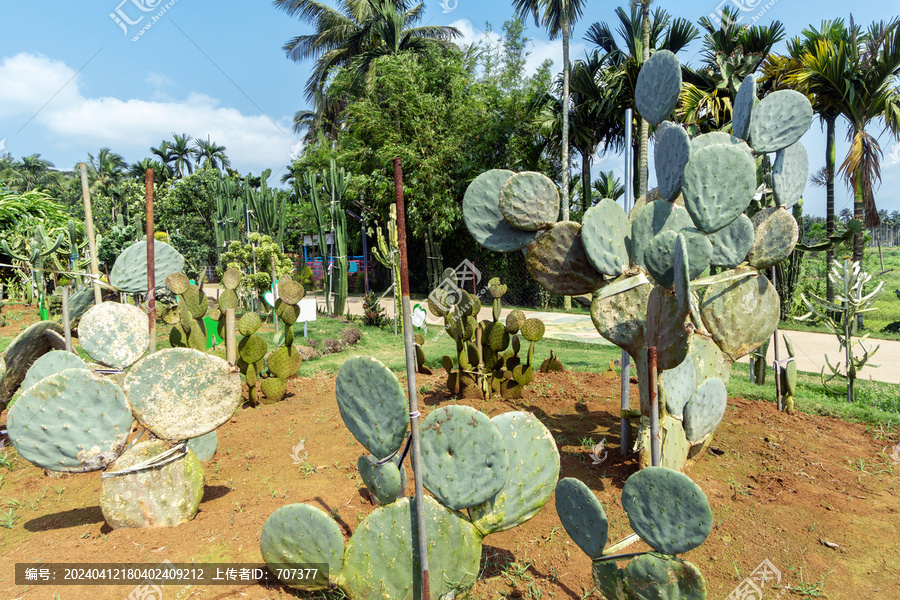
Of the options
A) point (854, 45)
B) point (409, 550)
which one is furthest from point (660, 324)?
point (854, 45)

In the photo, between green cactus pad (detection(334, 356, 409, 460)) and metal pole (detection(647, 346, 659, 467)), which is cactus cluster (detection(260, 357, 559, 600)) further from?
metal pole (detection(647, 346, 659, 467))

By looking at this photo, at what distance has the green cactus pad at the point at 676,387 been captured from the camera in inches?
108

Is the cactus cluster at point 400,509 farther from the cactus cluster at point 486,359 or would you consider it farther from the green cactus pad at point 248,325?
the green cactus pad at point 248,325

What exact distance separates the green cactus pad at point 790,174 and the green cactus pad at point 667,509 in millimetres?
2628

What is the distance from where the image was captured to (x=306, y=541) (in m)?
1.83

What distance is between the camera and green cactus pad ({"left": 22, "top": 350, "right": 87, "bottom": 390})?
296cm

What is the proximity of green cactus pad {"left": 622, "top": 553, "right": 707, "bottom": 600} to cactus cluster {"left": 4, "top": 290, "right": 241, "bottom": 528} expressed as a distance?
1968 millimetres

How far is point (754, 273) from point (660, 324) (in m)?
1.27

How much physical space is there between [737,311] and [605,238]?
1303mm

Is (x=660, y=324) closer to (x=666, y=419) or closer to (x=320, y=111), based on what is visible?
(x=666, y=419)

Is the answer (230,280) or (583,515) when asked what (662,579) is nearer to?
(583,515)

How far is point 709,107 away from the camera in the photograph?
9.72 meters

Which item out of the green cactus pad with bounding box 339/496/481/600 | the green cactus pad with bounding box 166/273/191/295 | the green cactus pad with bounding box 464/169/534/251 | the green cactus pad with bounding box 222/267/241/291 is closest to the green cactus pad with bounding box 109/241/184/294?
the green cactus pad with bounding box 166/273/191/295

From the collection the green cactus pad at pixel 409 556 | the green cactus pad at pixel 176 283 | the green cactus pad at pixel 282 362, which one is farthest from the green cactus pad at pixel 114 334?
the green cactus pad at pixel 409 556
